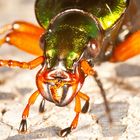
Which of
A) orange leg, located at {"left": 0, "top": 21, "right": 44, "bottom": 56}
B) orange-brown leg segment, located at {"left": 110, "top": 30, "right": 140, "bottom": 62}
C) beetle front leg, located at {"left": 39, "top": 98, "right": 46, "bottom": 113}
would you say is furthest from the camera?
orange leg, located at {"left": 0, "top": 21, "right": 44, "bottom": 56}

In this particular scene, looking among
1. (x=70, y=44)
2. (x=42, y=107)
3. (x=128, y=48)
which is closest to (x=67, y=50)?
(x=70, y=44)

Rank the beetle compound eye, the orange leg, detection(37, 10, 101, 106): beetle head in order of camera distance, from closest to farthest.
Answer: detection(37, 10, 101, 106): beetle head, the beetle compound eye, the orange leg

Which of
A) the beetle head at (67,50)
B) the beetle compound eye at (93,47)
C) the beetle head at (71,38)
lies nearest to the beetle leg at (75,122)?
the beetle head at (67,50)

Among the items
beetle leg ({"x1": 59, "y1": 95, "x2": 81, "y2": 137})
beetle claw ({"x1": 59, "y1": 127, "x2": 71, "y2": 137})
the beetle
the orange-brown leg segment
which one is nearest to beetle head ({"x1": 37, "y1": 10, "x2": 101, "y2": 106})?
the beetle

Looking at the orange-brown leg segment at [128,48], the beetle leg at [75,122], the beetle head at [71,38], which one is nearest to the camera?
the beetle head at [71,38]

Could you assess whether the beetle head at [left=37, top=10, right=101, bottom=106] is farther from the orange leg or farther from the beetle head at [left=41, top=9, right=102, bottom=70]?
the orange leg

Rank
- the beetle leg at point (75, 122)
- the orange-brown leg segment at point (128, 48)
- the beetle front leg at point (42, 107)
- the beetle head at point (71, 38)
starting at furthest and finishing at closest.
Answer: the orange-brown leg segment at point (128, 48)
the beetle front leg at point (42, 107)
the beetle leg at point (75, 122)
the beetle head at point (71, 38)

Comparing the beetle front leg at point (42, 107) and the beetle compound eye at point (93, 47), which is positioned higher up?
the beetle compound eye at point (93, 47)

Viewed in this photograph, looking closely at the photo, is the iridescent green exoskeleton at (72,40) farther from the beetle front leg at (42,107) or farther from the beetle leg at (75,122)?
the beetle front leg at (42,107)

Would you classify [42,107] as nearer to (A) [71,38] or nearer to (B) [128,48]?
(A) [71,38]

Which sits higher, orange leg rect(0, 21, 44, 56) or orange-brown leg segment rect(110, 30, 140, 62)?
orange leg rect(0, 21, 44, 56)
